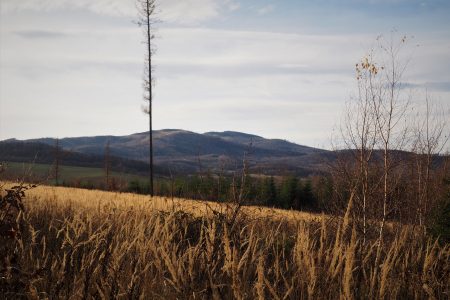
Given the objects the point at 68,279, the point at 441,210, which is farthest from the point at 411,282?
the point at 441,210

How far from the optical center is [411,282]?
3.55 m

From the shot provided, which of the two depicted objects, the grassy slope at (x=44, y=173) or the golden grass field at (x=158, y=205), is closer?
the grassy slope at (x=44, y=173)

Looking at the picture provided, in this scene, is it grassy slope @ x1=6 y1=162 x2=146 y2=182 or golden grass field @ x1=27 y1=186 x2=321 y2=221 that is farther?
golden grass field @ x1=27 y1=186 x2=321 y2=221

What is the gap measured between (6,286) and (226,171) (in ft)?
8.14

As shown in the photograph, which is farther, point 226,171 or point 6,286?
point 226,171

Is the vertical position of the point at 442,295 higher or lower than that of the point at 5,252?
lower

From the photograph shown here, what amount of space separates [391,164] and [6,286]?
7903 mm

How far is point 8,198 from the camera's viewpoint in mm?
3549

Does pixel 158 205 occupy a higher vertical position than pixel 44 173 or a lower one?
lower

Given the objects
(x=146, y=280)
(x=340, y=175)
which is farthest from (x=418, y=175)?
(x=146, y=280)

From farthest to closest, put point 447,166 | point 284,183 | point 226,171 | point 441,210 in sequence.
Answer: point 284,183 < point 447,166 < point 441,210 < point 226,171

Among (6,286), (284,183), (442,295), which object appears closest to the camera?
(6,286)

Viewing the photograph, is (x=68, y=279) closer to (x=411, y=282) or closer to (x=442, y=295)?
(x=411, y=282)

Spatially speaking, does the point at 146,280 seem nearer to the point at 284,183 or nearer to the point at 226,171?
the point at 226,171
